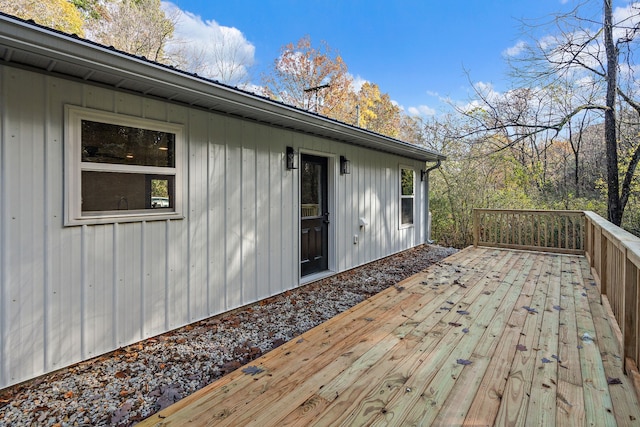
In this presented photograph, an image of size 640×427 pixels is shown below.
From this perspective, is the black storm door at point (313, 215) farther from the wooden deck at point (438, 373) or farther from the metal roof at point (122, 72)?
the wooden deck at point (438, 373)

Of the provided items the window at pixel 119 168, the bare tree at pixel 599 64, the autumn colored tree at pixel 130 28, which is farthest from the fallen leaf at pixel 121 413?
the autumn colored tree at pixel 130 28

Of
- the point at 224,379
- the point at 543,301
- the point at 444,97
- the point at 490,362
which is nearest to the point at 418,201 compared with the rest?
the point at 444,97

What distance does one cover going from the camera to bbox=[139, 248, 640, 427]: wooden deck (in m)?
1.67

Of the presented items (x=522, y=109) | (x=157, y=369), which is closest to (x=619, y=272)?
(x=157, y=369)

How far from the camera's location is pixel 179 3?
A: 12391mm

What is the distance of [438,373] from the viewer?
2066mm

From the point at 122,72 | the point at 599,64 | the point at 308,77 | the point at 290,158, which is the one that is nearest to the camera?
the point at 122,72

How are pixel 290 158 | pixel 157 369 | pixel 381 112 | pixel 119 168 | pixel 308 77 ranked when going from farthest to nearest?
pixel 381 112 < pixel 308 77 < pixel 290 158 < pixel 119 168 < pixel 157 369

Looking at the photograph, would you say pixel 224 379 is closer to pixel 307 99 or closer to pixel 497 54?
pixel 497 54

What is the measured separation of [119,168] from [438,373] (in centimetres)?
294

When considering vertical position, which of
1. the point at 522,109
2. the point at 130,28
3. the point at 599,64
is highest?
the point at 130,28

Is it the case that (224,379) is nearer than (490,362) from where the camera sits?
Yes

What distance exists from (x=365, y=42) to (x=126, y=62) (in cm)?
1705

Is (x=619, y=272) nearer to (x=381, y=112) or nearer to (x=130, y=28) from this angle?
(x=130, y=28)
